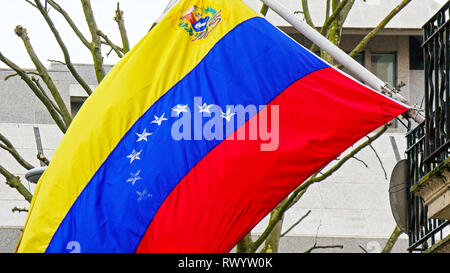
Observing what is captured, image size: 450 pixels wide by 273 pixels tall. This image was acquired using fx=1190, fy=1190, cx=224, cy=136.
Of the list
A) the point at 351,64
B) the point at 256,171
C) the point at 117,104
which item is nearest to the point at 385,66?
the point at 351,64

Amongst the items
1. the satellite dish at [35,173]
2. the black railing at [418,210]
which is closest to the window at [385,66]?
the satellite dish at [35,173]

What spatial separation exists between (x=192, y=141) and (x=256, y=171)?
0.61m

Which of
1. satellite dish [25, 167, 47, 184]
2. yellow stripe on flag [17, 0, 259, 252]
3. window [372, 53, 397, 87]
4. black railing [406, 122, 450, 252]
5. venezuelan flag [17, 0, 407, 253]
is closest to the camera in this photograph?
venezuelan flag [17, 0, 407, 253]

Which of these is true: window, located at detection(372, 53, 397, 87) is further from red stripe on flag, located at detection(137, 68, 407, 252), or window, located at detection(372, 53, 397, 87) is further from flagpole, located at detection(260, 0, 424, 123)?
red stripe on flag, located at detection(137, 68, 407, 252)

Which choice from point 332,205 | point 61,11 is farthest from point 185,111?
point 332,205

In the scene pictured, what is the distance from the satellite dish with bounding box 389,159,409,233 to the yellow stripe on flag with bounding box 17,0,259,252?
3.07m

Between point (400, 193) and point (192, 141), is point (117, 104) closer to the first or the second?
point (192, 141)

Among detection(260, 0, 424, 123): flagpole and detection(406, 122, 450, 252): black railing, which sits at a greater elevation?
detection(260, 0, 424, 123): flagpole

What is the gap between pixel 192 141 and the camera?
381 inches

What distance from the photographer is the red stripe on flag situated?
9312 mm

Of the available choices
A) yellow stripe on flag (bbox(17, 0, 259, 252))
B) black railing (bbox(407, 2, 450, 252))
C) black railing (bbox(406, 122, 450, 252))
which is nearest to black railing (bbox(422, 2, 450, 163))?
black railing (bbox(407, 2, 450, 252))

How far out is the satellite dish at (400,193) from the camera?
40.8 ft

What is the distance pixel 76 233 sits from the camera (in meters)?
9.62

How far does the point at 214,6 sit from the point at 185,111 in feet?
3.42
